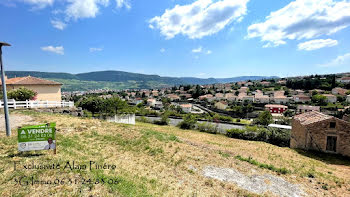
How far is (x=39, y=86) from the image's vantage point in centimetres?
2166

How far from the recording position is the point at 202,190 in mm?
5457

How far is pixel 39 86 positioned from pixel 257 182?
2704 centimetres

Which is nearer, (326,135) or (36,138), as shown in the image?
(36,138)

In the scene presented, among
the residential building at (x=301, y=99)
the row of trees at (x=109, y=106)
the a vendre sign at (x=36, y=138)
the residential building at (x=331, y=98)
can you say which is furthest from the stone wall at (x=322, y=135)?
the residential building at (x=331, y=98)

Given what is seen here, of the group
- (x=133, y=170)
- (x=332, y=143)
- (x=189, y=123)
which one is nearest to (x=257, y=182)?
(x=133, y=170)

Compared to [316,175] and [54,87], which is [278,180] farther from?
[54,87]

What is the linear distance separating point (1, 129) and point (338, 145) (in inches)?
962

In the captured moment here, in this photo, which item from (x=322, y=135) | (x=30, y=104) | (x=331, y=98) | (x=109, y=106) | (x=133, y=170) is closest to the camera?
(x=133, y=170)

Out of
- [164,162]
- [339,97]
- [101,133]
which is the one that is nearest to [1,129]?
[101,133]

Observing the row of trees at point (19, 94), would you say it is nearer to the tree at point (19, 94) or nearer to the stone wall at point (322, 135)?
the tree at point (19, 94)

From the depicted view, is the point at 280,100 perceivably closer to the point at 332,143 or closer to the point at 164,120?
the point at 164,120

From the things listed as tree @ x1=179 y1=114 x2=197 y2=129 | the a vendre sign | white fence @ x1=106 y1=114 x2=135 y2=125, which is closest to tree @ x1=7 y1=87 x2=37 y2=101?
white fence @ x1=106 y1=114 x2=135 y2=125

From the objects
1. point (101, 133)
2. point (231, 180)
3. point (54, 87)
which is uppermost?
point (54, 87)

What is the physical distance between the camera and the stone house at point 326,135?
1349cm
